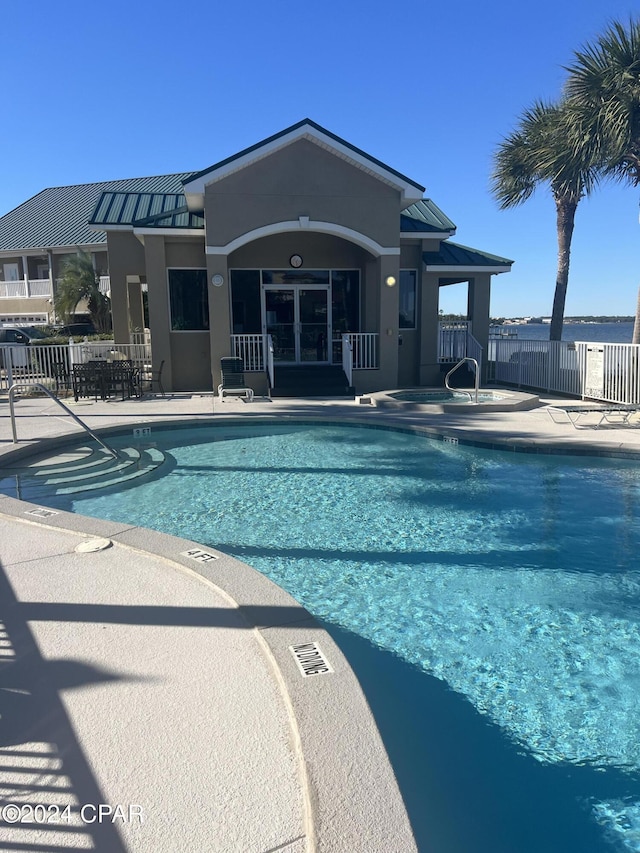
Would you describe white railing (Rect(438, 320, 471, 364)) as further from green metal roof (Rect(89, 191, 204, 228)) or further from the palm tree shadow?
the palm tree shadow

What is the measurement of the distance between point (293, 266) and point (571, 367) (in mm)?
7836

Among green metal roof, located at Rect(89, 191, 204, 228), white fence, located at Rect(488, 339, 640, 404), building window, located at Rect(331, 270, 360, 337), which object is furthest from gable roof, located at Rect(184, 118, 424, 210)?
white fence, located at Rect(488, 339, 640, 404)

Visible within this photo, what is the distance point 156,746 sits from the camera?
269 centimetres

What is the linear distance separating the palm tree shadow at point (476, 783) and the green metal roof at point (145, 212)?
13958 millimetres

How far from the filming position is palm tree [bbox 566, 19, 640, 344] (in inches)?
555

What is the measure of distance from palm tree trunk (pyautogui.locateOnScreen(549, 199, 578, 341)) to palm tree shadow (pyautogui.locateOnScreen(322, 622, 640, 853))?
18.2 m

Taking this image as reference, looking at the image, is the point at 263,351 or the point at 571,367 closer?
the point at 571,367

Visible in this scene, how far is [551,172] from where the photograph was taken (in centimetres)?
1697

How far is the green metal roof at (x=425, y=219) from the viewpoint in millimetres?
16234

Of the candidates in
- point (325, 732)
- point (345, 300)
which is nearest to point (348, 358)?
point (345, 300)

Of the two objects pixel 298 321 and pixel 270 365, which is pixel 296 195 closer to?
pixel 298 321

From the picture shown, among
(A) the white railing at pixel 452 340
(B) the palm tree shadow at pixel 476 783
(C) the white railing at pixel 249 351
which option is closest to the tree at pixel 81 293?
(C) the white railing at pixel 249 351

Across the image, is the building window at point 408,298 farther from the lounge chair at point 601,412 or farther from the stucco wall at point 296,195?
the lounge chair at point 601,412

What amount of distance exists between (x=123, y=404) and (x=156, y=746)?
40.3 ft
